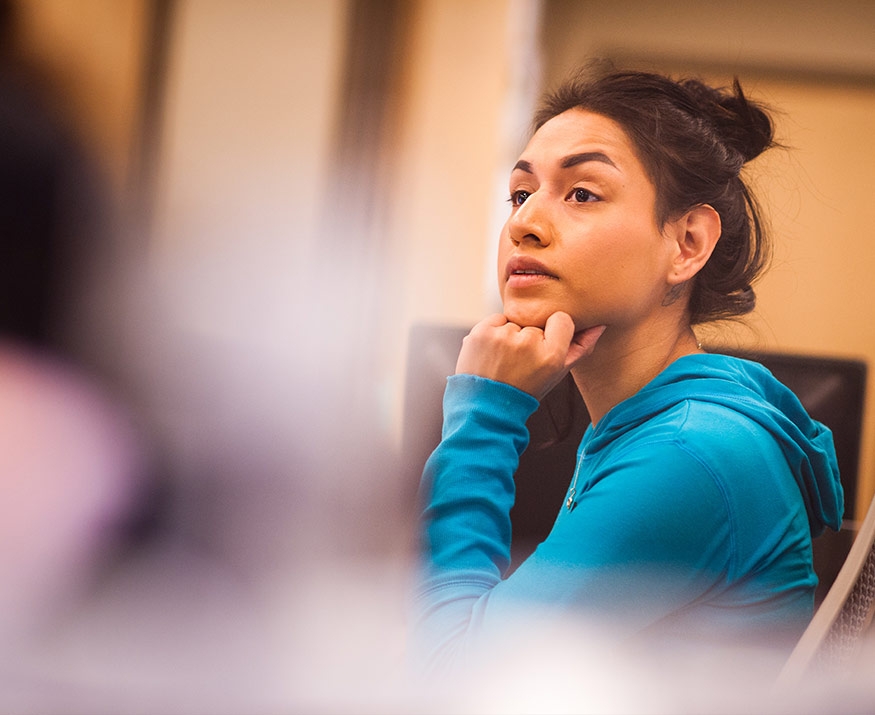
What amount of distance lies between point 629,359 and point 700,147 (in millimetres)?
126

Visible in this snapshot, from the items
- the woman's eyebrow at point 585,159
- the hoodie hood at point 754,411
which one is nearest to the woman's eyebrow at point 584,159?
the woman's eyebrow at point 585,159

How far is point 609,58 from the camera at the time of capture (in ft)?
1.50

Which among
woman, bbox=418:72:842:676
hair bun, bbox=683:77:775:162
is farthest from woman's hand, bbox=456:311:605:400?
hair bun, bbox=683:77:775:162

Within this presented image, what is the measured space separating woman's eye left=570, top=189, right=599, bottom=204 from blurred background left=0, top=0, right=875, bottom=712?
0.07 meters

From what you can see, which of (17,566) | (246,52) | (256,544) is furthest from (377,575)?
(246,52)

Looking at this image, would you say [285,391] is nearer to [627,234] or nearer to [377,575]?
[377,575]

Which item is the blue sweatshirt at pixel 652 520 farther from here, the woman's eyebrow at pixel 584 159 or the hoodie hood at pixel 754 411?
the woman's eyebrow at pixel 584 159

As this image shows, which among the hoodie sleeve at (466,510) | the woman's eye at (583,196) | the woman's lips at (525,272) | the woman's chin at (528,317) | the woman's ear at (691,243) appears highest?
the woman's eye at (583,196)

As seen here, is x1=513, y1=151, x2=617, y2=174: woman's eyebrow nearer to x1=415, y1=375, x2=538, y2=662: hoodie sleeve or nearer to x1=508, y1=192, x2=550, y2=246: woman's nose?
x1=508, y1=192, x2=550, y2=246: woman's nose

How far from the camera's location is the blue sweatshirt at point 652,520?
0.31 meters

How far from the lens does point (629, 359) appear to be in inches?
16.7

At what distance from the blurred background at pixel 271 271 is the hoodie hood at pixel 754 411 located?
0.07m

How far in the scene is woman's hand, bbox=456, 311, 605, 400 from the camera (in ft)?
1.29

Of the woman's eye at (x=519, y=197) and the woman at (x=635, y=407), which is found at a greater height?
the woman's eye at (x=519, y=197)
